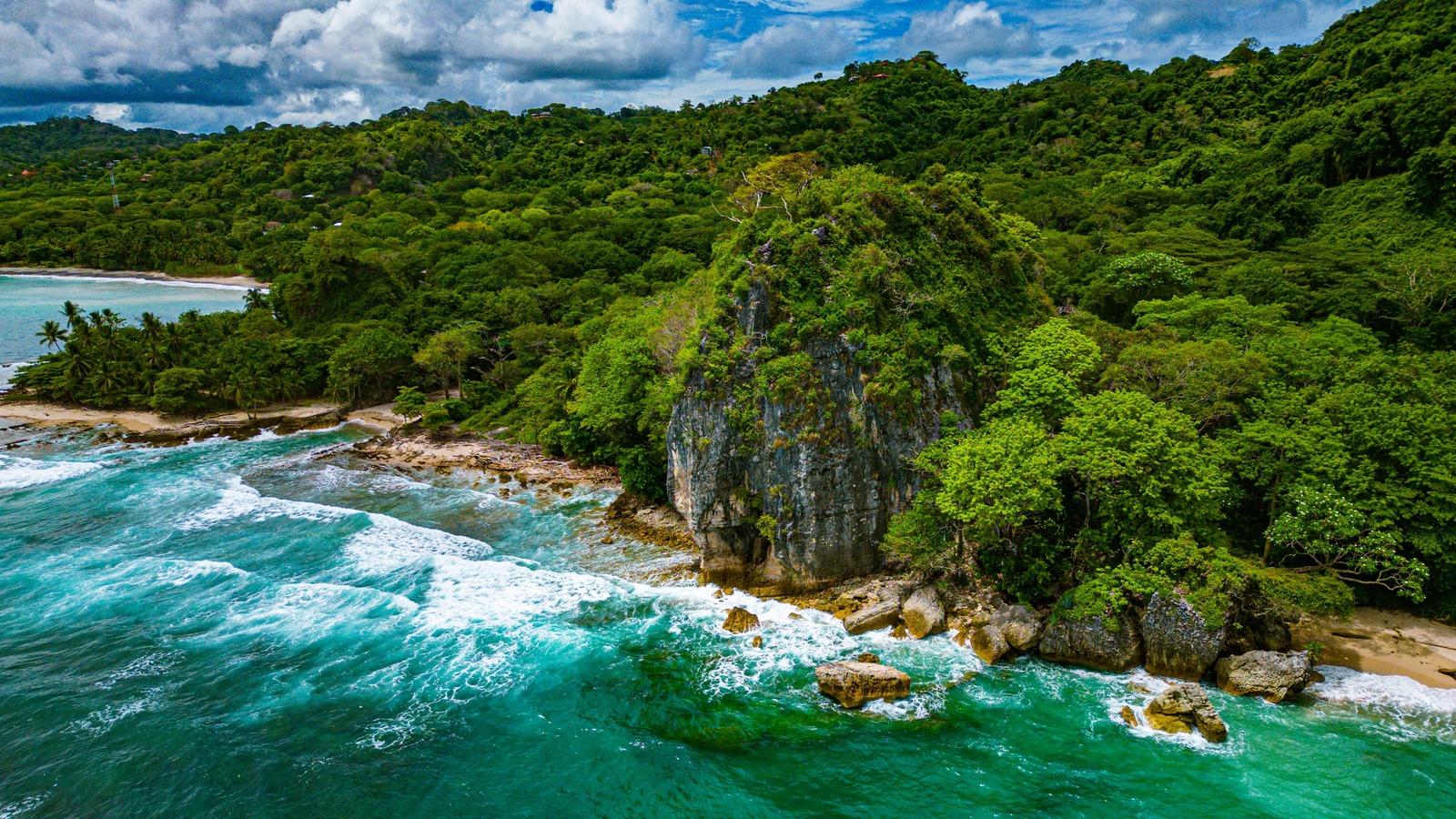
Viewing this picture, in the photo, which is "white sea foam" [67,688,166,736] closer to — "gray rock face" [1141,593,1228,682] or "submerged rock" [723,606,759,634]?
"submerged rock" [723,606,759,634]

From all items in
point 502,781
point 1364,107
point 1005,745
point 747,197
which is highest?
point 1364,107

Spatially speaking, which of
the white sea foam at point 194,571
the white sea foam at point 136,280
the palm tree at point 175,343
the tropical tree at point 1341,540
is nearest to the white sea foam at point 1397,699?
the tropical tree at point 1341,540

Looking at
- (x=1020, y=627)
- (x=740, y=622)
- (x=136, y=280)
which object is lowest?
(x=740, y=622)

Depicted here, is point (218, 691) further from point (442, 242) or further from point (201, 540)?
point (442, 242)

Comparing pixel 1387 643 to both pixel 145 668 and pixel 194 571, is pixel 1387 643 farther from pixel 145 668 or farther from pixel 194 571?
pixel 194 571

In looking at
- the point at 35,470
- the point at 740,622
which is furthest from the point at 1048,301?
the point at 35,470

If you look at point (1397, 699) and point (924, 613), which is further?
point (924, 613)

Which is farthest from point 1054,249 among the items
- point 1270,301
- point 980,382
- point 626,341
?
point 626,341
